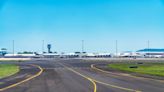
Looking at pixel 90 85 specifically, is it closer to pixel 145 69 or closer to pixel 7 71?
pixel 7 71

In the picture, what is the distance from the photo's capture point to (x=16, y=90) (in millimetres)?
26094

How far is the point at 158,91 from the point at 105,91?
3.71 m

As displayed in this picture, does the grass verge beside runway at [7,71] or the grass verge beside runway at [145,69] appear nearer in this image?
the grass verge beside runway at [7,71]

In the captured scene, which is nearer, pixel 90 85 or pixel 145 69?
pixel 90 85

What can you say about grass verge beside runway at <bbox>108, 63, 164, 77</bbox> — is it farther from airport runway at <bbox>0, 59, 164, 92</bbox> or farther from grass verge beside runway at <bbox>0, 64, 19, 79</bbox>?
grass verge beside runway at <bbox>0, 64, 19, 79</bbox>

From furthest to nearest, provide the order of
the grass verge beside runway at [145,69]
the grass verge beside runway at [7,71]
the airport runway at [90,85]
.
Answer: the grass verge beside runway at [145,69] < the grass verge beside runway at [7,71] < the airport runway at [90,85]

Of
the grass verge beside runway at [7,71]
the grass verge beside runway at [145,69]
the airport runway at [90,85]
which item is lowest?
the airport runway at [90,85]

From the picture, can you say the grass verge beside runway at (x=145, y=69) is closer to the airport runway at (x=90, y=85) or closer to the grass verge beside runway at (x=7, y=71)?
the airport runway at (x=90, y=85)

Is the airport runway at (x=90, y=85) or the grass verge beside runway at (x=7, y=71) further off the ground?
the grass verge beside runway at (x=7, y=71)

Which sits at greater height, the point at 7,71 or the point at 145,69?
the point at 145,69

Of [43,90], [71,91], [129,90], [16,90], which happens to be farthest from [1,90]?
[129,90]

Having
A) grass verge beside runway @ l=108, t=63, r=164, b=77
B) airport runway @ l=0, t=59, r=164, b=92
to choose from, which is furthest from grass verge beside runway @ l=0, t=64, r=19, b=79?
grass verge beside runway @ l=108, t=63, r=164, b=77

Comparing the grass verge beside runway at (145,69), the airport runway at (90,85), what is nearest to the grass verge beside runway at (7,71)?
the airport runway at (90,85)

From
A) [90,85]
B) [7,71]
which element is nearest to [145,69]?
[7,71]
